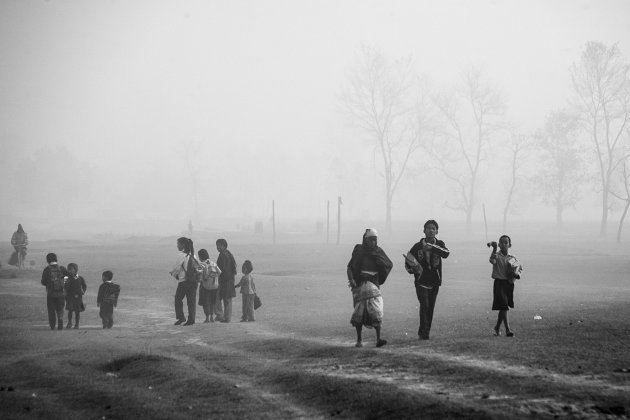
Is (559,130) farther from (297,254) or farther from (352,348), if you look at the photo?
(352,348)

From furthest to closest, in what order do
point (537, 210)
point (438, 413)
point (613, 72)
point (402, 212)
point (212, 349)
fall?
point (402, 212), point (537, 210), point (613, 72), point (212, 349), point (438, 413)

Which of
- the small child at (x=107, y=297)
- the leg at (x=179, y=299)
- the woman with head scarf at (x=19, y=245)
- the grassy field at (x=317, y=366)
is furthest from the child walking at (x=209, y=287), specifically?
the woman with head scarf at (x=19, y=245)

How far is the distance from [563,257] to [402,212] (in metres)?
129

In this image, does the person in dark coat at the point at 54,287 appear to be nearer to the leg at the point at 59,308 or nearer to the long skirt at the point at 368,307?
the leg at the point at 59,308

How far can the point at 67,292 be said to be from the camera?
22078 mm

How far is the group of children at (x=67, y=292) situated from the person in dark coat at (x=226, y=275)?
3390mm

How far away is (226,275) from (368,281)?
29.2 feet

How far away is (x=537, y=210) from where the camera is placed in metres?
162

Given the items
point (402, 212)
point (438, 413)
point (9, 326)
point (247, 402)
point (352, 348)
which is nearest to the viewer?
point (438, 413)

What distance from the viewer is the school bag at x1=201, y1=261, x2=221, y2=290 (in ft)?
73.2

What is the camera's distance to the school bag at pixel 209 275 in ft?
73.2

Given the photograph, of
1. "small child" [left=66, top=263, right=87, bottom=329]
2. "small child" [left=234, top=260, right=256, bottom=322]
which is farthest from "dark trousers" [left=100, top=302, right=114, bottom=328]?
"small child" [left=234, top=260, right=256, bottom=322]

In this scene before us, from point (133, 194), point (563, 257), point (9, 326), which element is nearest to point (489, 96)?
point (563, 257)

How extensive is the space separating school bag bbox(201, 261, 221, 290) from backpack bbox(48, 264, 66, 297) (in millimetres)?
4442
